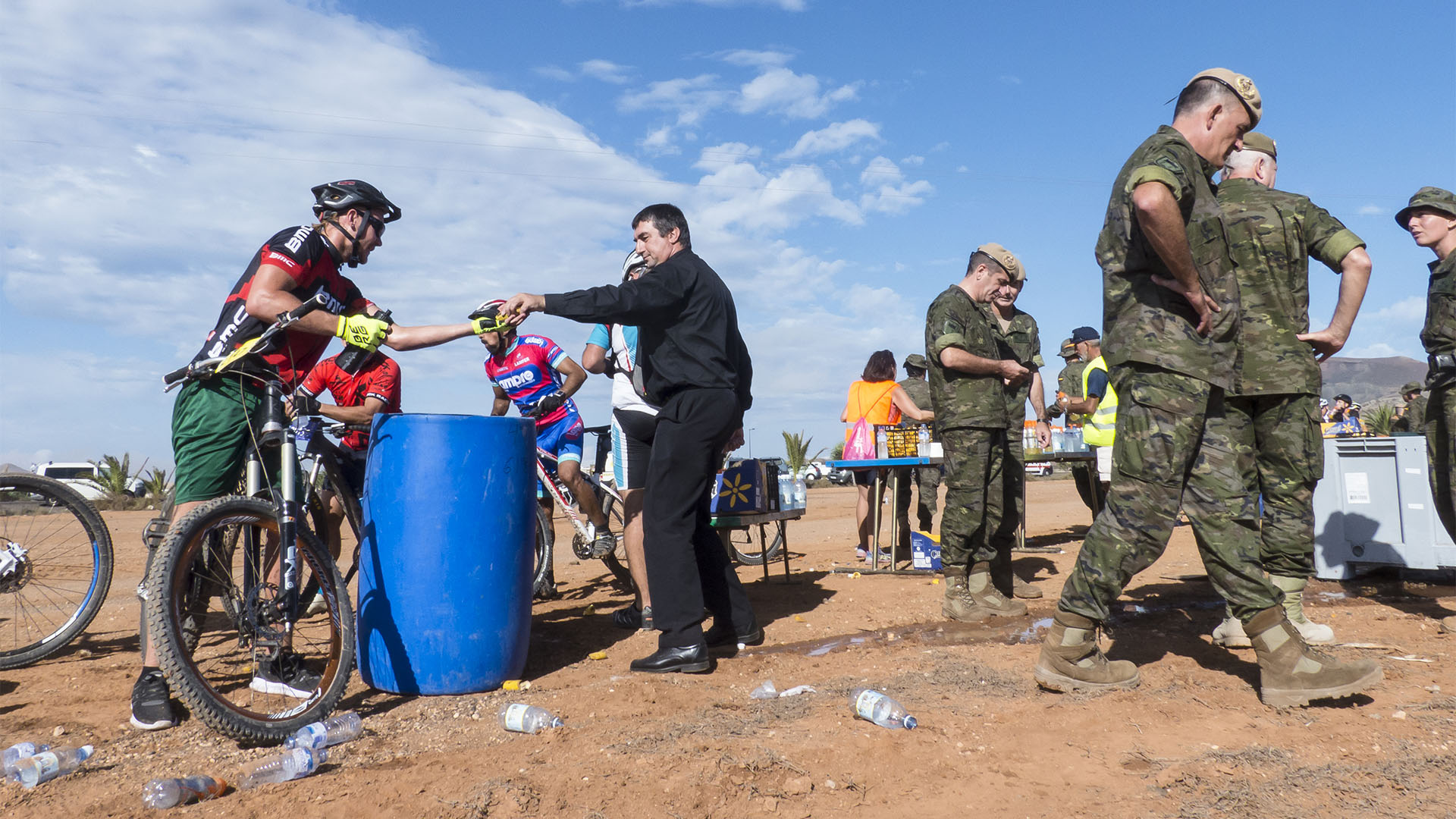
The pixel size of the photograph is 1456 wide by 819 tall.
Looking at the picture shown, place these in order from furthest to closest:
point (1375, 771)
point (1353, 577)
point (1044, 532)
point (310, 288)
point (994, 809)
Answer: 1. point (1044, 532)
2. point (1353, 577)
3. point (310, 288)
4. point (1375, 771)
5. point (994, 809)

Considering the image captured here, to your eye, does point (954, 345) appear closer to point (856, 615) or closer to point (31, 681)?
point (856, 615)

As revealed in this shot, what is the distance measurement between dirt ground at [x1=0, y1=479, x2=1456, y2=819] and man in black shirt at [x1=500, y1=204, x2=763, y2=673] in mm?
285

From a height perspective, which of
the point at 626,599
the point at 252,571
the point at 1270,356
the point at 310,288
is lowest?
the point at 626,599

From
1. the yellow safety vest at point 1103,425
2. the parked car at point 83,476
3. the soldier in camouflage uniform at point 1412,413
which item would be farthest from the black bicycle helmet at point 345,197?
the parked car at point 83,476

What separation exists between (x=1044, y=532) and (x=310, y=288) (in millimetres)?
9324

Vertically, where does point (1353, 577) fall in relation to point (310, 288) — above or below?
below

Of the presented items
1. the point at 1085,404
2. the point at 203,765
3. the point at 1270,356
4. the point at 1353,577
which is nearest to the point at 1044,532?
the point at 1085,404

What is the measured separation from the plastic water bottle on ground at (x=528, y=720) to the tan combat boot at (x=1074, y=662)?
1.83 meters

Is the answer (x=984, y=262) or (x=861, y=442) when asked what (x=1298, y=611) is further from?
(x=861, y=442)

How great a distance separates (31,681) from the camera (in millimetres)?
4148

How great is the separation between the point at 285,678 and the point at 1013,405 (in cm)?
436

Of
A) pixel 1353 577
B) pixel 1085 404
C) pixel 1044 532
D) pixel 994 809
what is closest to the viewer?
pixel 994 809

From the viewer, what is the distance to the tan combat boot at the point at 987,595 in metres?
5.29

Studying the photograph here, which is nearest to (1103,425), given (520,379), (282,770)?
(520,379)
